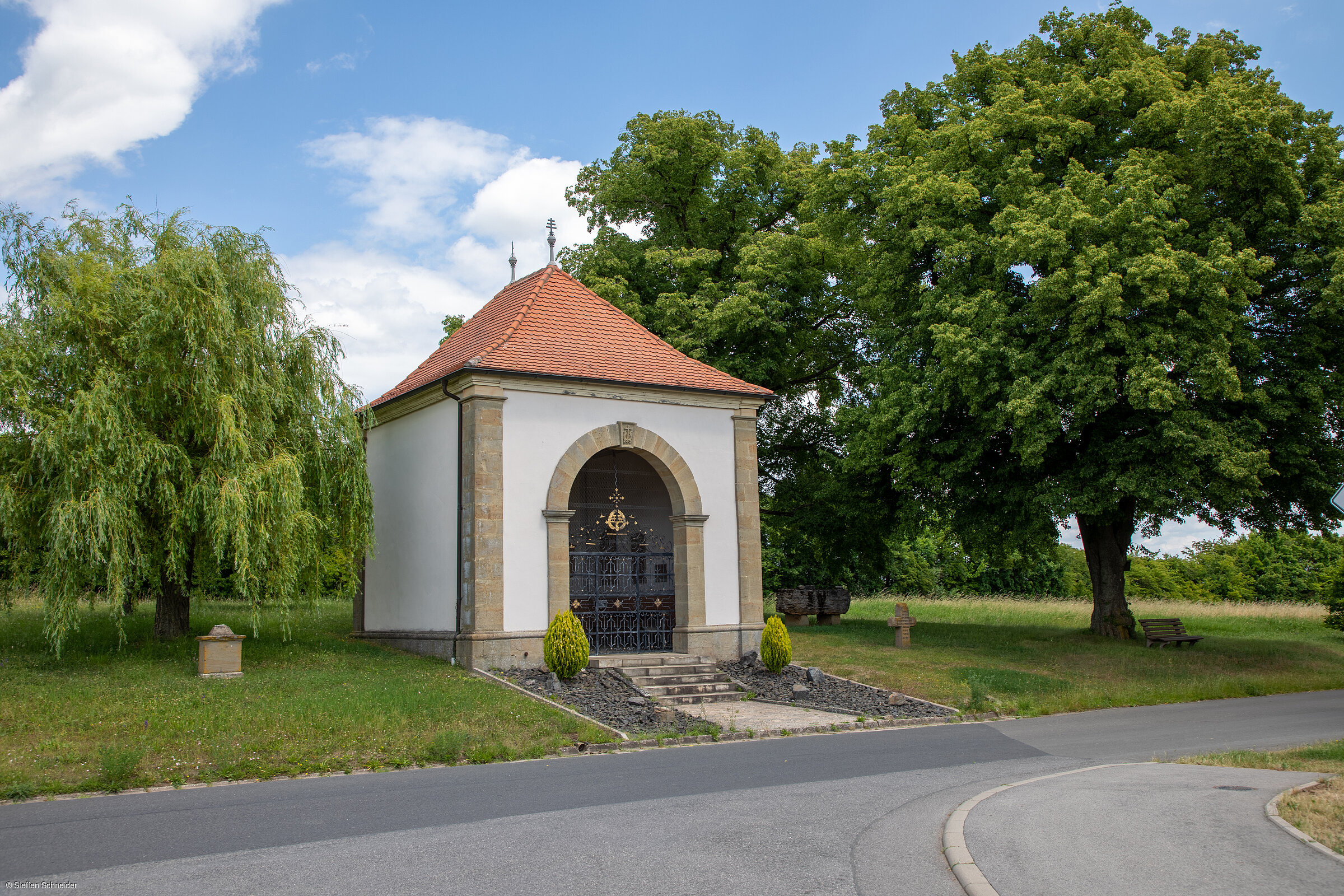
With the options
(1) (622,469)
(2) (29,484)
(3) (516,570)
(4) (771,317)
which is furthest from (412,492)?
(4) (771,317)

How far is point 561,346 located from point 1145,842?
42.8 ft

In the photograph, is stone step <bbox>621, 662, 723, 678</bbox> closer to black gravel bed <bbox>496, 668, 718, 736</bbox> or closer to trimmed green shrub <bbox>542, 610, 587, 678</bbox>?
black gravel bed <bbox>496, 668, 718, 736</bbox>

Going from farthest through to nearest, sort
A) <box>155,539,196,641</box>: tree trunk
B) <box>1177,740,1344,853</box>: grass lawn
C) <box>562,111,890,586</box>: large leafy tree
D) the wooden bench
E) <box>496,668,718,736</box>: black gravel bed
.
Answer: <box>562,111,890,586</box>: large leafy tree → the wooden bench → <box>155,539,196,641</box>: tree trunk → <box>496,668,718,736</box>: black gravel bed → <box>1177,740,1344,853</box>: grass lawn

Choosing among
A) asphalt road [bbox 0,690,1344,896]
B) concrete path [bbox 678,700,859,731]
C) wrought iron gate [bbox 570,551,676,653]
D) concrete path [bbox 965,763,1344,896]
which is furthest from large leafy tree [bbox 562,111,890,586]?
concrete path [bbox 965,763,1344,896]

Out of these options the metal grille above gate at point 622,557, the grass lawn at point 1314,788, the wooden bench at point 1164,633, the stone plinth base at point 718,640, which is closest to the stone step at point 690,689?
the stone plinth base at point 718,640

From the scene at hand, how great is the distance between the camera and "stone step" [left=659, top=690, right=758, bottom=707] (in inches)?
583

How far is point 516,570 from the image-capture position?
1565 centimetres

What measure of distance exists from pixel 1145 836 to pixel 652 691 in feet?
31.1

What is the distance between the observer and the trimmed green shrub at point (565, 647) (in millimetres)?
14305

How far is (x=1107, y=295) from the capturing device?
16688 millimetres

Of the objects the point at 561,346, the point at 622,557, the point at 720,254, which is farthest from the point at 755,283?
the point at 622,557

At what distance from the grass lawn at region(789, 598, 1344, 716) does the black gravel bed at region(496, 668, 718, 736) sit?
384 centimetres

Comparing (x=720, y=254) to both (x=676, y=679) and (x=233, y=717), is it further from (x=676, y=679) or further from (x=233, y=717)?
(x=233, y=717)

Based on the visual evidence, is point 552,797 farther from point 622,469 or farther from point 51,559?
point 622,469
